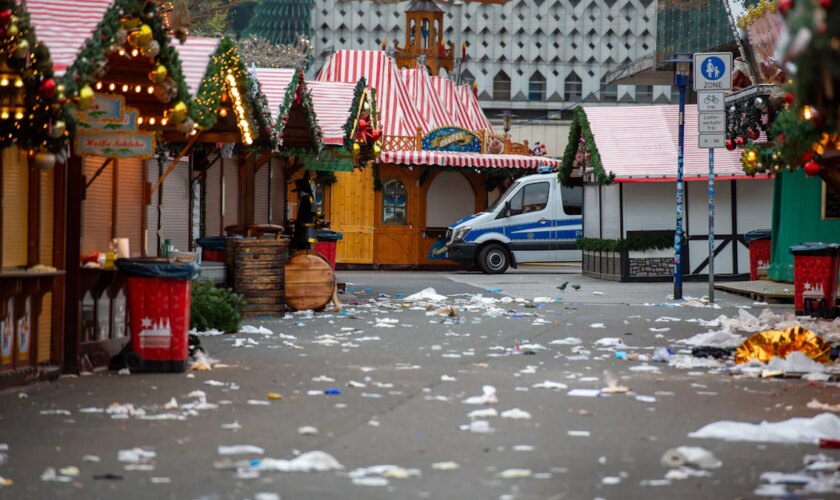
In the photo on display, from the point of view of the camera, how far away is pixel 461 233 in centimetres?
3350

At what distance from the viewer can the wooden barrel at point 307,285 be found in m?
18.4

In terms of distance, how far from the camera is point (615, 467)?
6.97m

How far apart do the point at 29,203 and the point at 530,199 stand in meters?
23.6

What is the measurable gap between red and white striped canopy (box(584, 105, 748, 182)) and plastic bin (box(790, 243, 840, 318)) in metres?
11.1

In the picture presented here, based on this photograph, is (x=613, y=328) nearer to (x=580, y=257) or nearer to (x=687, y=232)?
(x=687, y=232)

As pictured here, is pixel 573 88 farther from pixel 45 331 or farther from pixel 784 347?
Answer: pixel 45 331

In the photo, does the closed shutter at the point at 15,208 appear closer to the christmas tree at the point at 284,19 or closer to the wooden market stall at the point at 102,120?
the wooden market stall at the point at 102,120

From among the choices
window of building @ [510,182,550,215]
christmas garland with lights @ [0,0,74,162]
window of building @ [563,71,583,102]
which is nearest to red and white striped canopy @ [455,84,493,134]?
window of building @ [510,182,550,215]

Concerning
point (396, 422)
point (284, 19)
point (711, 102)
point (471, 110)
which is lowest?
point (396, 422)

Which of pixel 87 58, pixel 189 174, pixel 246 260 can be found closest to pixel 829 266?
pixel 246 260

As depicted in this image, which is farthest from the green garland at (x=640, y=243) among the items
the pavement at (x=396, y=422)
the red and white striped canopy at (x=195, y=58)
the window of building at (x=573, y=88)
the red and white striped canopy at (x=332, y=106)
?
the window of building at (x=573, y=88)

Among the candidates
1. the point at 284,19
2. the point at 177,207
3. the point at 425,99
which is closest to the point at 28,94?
the point at 177,207

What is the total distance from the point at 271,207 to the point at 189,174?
6046 mm

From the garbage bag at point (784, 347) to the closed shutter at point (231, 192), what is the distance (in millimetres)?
11815
